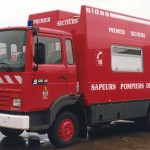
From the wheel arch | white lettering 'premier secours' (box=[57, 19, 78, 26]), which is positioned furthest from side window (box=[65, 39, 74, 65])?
the wheel arch

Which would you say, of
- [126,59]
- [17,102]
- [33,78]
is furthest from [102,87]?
[17,102]

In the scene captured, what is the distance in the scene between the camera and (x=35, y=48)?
809 cm

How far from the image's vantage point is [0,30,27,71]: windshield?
8.15m

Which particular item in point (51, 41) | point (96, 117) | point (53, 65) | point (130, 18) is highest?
point (130, 18)

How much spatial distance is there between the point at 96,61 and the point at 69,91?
45.3 inches

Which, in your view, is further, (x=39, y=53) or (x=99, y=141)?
(x=99, y=141)

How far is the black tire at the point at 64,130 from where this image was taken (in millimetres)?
8594

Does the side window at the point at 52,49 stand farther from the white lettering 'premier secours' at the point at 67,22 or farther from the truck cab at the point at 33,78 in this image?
the white lettering 'premier secours' at the point at 67,22

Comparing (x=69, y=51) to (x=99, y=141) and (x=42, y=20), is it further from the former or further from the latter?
(x=99, y=141)

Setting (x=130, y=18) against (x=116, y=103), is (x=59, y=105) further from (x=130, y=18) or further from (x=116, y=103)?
(x=130, y=18)

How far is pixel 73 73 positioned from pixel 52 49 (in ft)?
2.75

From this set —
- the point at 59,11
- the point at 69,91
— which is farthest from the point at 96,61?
the point at 59,11

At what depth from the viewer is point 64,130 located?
8.81m

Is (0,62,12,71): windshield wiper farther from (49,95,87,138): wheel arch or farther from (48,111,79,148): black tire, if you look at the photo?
(48,111,79,148): black tire
